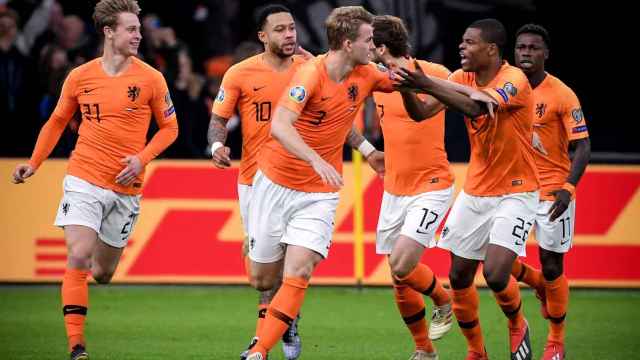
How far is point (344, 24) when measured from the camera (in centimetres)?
963

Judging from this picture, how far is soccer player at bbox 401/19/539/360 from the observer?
34.1 feet

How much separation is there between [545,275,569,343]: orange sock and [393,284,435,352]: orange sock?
3.64 ft

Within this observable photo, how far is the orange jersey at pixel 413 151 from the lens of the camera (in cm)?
1106

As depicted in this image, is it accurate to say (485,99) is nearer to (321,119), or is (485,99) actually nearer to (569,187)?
(321,119)

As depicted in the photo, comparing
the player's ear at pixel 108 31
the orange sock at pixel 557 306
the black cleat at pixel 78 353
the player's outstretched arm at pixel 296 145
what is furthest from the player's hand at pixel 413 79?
the black cleat at pixel 78 353

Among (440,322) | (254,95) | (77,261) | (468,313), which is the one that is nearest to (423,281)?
(440,322)

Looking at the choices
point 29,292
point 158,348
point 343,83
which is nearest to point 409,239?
point 343,83

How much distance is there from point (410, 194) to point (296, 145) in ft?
7.02

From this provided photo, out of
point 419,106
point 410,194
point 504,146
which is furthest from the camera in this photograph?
point 410,194

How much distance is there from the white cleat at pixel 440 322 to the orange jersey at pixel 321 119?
6.25 ft

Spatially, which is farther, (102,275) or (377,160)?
(102,275)

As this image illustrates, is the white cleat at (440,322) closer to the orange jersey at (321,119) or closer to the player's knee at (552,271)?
the player's knee at (552,271)

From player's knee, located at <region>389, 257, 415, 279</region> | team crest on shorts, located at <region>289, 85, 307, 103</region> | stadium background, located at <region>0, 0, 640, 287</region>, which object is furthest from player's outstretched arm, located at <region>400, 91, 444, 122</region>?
stadium background, located at <region>0, 0, 640, 287</region>

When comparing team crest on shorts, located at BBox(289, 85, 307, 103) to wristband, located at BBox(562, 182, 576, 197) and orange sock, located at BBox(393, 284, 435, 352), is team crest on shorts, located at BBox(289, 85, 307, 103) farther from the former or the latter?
wristband, located at BBox(562, 182, 576, 197)
